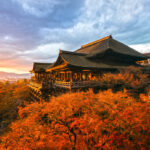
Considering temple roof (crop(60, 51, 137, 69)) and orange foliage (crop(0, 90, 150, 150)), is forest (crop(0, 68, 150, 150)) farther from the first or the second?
temple roof (crop(60, 51, 137, 69))

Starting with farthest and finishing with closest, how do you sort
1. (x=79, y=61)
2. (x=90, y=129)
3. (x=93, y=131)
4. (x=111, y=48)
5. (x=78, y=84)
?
(x=111, y=48), (x=79, y=61), (x=78, y=84), (x=93, y=131), (x=90, y=129)

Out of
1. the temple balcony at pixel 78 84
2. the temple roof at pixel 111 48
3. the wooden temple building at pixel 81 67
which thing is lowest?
the temple balcony at pixel 78 84

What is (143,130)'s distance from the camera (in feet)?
25.7

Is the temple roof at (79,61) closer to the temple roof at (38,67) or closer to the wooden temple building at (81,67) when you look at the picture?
the wooden temple building at (81,67)

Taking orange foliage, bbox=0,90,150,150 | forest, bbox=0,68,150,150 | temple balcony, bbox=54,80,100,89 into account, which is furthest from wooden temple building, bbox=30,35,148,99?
orange foliage, bbox=0,90,150,150

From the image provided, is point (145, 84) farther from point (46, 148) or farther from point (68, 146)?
point (46, 148)

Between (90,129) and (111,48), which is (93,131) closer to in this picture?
(90,129)

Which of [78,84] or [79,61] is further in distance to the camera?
[79,61]

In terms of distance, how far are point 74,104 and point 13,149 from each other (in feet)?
20.1

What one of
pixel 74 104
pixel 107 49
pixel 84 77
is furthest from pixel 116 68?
pixel 74 104

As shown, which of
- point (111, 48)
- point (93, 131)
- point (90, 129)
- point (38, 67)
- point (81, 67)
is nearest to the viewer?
point (90, 129)

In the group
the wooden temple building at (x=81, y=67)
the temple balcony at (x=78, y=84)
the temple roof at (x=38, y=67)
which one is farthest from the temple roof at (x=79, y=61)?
the temple roof at (x=38, y=67)

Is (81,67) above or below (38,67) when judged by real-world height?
below

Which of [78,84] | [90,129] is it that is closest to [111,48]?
[78,84]
